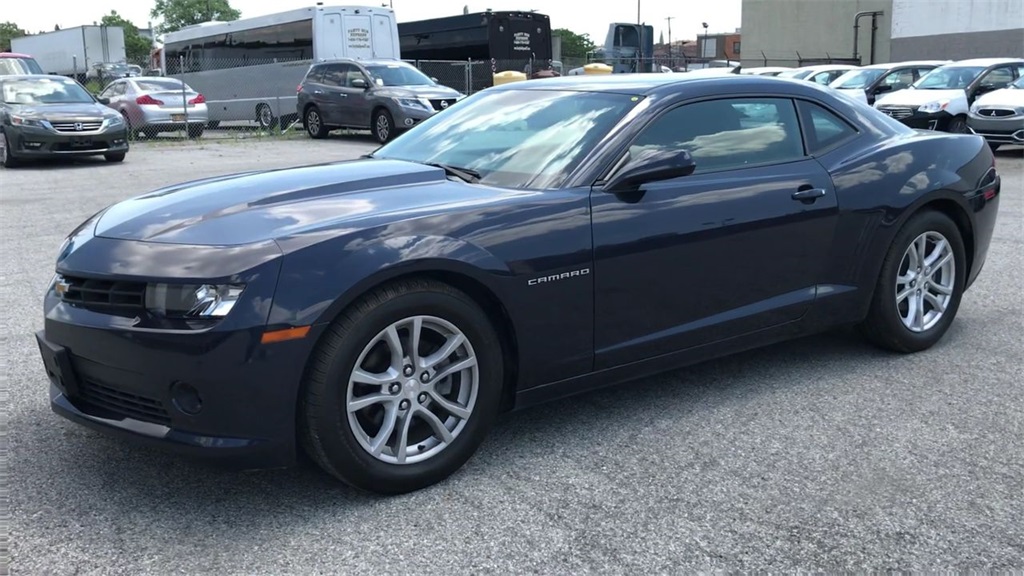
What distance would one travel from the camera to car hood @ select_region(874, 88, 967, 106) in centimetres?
1714

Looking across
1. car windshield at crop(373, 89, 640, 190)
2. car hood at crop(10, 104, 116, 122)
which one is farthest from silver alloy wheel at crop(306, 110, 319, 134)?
car windshield at crop(373, 89, 640, 190)

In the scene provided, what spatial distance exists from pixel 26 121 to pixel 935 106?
48.4ft

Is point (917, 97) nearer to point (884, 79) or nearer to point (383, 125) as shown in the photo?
point (884, 79)

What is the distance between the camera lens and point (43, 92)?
15688mm

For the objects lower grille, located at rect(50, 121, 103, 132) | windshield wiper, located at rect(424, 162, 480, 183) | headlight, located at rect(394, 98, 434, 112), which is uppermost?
windshield wiper, located at rect(424, 162, 480, 183)

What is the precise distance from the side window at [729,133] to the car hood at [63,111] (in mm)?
13286

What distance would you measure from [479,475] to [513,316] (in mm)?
595

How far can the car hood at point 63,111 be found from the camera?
15.0 meters

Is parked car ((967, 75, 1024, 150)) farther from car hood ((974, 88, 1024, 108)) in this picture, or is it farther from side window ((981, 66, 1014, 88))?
side window ((981, 66, 1014, 88))

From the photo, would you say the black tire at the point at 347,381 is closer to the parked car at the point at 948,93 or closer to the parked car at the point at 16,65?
the parked car at the point at 948,93

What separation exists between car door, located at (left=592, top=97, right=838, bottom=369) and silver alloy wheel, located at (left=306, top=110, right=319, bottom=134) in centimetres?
1877

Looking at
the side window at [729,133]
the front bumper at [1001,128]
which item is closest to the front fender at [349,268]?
the side window at [729,133]

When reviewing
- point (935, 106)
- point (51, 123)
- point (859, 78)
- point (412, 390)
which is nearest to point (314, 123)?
point (51, 123)

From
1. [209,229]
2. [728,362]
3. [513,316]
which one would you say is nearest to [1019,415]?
[728,362]
